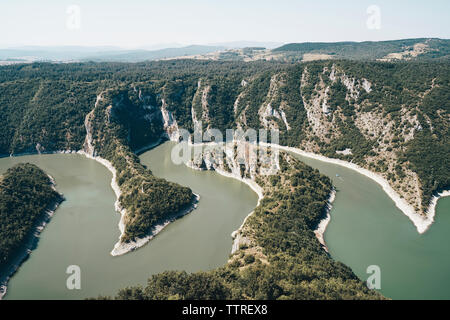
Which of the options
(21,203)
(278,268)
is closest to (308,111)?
(278,268)

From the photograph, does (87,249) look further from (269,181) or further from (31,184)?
(269,181)

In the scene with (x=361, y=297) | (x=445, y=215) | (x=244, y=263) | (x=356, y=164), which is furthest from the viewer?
(x=356, y=164)

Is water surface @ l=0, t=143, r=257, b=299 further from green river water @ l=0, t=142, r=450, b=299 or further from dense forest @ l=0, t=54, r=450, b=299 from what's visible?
dense forest @ l=0, t=54, r=450, b=299

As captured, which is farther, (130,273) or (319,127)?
(319,127)

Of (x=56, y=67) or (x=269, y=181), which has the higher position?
(x=56, y=67)

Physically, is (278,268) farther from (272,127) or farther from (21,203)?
(272,127)

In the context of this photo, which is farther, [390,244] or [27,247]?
[390,244]
